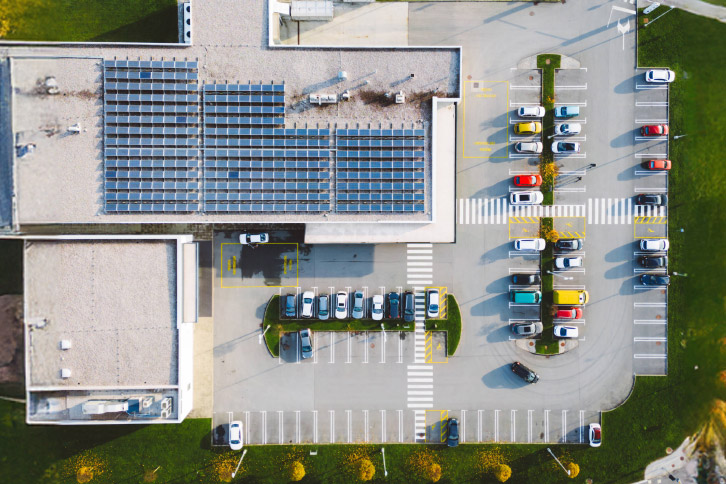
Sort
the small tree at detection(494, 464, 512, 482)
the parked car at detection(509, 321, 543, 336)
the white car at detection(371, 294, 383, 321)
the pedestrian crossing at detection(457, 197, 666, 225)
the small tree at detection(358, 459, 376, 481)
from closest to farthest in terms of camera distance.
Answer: the small tree at detection(358, 459, 376, 481), the small tree at detection(494, 464, 512, 482), the white car at detection(371, 294, 383, 321), the parked car at detection(509, 321, 543, 336), the pedestrian crossing at detection(457, 197, 666, 225)

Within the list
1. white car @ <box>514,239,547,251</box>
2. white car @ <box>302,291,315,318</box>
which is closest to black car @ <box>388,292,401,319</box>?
white car @ <box>302,291,315,318</box>

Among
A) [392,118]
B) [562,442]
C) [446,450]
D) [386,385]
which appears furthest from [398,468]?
[392,118]

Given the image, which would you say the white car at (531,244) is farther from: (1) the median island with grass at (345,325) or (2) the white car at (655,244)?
(2) the white car at (655,244)

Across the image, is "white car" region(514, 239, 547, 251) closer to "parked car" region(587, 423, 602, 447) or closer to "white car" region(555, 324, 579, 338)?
"white car" region(555, 324, 579, 338)

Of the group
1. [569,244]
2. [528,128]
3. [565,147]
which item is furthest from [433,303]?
[565,147]

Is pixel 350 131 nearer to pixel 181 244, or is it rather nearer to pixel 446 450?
pixel 181 244

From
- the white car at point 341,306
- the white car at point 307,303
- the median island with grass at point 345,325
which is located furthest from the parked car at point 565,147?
the white car at point 307,303
